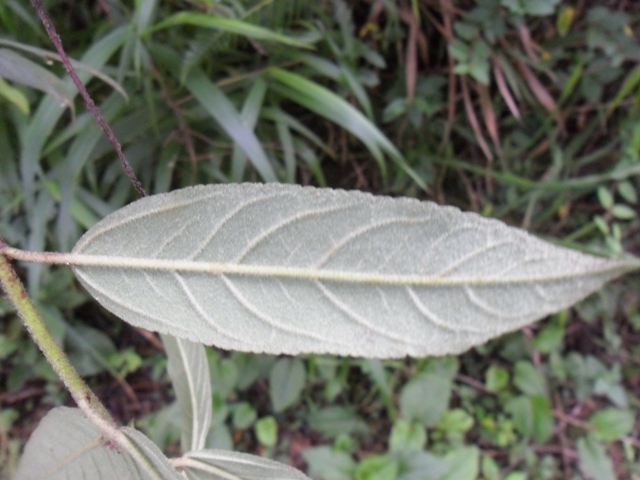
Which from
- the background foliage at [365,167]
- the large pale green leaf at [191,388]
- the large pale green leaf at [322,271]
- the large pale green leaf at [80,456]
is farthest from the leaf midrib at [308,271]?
the background foliage at [365,167]

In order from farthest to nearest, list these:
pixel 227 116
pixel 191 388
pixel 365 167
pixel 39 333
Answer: pixel 365 167, pixel 227 116, pixel 191 388, pixel 39 333

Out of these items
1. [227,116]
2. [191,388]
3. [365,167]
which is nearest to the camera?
[191,388]

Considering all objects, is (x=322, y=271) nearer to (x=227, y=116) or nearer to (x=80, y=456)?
(x=80, y=456)

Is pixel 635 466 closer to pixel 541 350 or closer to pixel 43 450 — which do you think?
pixel 541 350

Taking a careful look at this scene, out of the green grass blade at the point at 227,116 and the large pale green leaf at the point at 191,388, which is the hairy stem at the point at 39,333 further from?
the green grass blade at the point at 227,116

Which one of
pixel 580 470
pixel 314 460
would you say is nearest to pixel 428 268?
pixel 314 460

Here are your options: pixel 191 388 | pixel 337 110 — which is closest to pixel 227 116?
pixel 337 110

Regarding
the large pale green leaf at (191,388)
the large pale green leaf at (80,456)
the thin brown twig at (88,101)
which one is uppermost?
the thin brown twig at (88,101)
